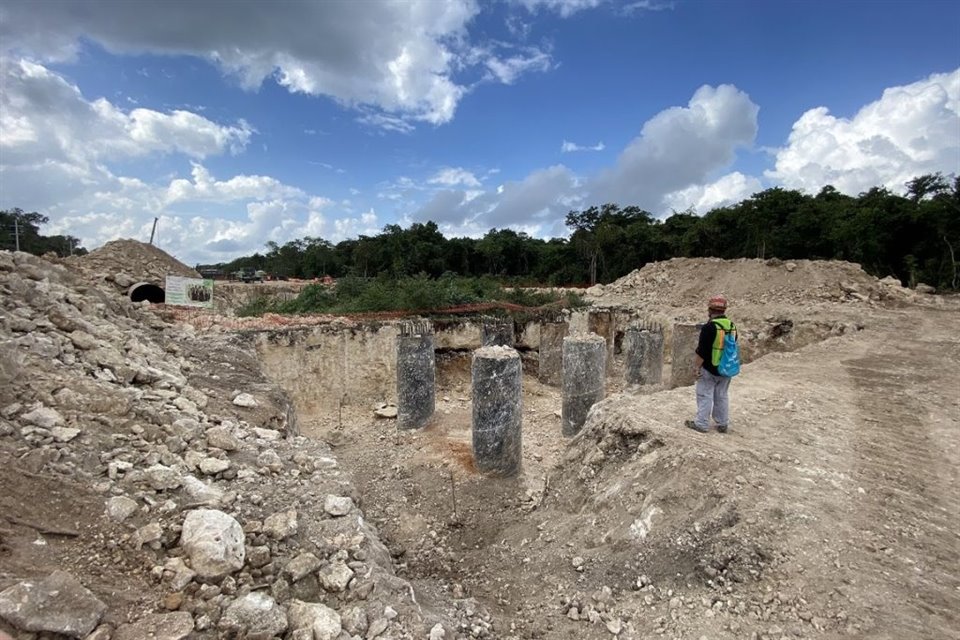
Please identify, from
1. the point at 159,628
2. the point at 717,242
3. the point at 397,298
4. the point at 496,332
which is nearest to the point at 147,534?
the point at 159,628

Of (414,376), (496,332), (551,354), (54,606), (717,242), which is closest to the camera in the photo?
(54,606)

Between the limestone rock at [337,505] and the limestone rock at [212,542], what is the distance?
66cm

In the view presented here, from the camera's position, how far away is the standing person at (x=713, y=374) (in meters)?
4.90

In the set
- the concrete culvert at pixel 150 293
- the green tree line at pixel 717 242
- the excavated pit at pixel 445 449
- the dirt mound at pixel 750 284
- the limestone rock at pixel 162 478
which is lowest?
the excavated pit at pixel 445 449

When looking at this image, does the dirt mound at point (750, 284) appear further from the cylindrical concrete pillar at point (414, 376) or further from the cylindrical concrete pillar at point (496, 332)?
the cylindrical concrete pillar at point (414, 376)

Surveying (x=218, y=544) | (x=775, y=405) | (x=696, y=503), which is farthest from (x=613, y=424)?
(x=218, y=544)

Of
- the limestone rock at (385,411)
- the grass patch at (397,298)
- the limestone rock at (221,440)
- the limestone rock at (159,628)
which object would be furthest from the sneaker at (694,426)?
the grass patch at (397,298)

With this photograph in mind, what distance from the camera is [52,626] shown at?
6.85 feet

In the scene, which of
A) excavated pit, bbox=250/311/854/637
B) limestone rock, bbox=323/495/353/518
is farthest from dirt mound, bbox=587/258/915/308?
limestone rock, bbox=323/495/353/518

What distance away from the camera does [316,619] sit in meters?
2.66

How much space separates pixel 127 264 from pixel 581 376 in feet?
51.7

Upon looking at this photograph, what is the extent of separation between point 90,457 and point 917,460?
6643 mm

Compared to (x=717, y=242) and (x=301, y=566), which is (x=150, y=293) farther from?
(x=717, y=242)

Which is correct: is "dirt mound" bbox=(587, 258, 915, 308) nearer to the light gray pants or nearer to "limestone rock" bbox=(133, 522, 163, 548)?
the light gray pants
